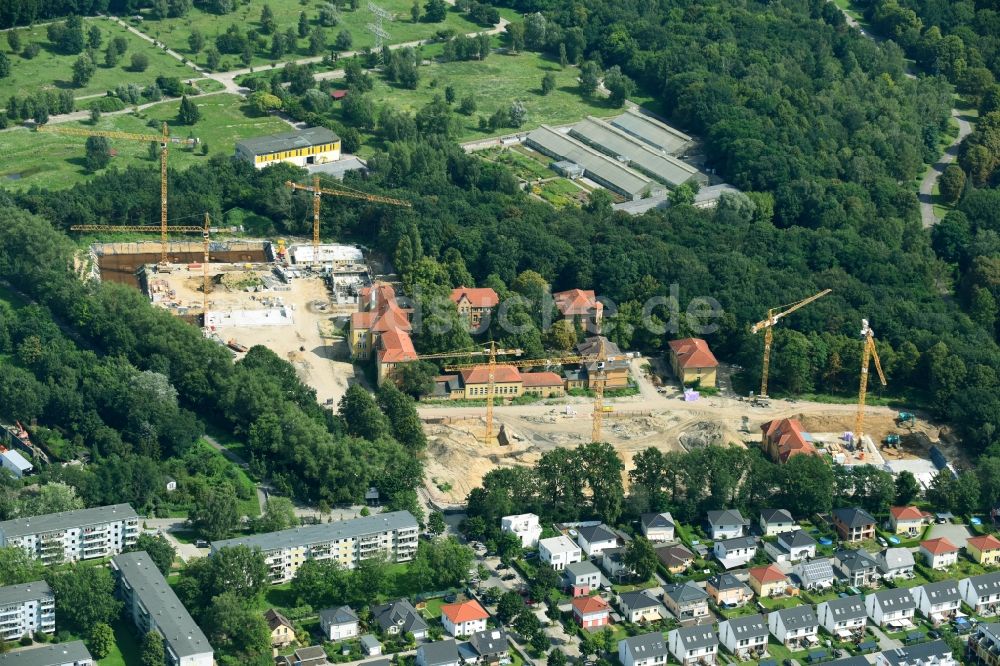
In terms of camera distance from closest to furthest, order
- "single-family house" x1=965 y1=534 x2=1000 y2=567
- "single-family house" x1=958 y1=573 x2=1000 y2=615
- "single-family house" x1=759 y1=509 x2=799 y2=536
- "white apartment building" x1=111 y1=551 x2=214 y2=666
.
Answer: "white apartment building" x1=111 y1=551 x2=214 y2=666
"single-family house" x1=958 y1=573 x2=1000 y2=615
"single-family house" x1=965 y1=534 x2=1000 y2=567
"single-family house" x1=759 y1=509 x2=799 y2=536

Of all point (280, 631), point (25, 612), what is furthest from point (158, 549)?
point (280, 631)

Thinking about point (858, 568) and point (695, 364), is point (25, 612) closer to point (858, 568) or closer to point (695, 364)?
point (858, 568)

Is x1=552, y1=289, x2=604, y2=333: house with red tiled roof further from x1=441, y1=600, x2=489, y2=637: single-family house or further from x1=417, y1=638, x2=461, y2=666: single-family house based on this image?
x1=417, y1=638, x2=461, y2=666: single-family house

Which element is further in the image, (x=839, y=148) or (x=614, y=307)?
(x=839, y=148)

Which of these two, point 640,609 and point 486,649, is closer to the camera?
point 486,649

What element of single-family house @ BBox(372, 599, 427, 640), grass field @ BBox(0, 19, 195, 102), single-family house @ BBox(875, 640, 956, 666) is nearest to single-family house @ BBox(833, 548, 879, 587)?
single-family house @ BBox(875, 640, 956, 666)

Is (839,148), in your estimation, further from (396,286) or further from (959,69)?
(396,286)

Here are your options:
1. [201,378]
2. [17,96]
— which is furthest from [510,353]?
[17,96]
